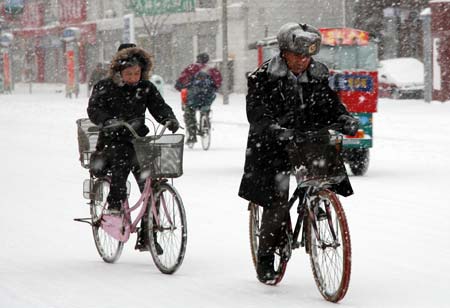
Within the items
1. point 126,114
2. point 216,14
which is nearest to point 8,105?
point 216,14

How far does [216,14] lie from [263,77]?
157ft

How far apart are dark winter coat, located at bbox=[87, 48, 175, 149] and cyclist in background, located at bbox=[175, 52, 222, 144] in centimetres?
1156

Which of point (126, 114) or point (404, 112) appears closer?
point (126, 114)

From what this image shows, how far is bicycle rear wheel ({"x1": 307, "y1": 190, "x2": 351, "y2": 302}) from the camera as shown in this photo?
609cm

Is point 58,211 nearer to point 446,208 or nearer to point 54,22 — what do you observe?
point 446,208

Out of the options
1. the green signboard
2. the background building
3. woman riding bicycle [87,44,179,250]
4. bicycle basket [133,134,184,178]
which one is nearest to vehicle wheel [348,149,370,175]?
woman riding bicycle [87,44,179,250]

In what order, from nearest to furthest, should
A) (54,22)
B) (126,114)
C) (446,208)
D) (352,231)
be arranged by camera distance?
(126,114)
(352,231)
(446,208)
(54,22)

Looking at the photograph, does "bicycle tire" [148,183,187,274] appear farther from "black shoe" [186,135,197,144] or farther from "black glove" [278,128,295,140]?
"black shoe" [186,135,197,144]

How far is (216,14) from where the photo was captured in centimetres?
5391

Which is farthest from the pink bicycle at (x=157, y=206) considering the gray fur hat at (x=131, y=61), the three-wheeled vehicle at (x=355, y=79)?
the three-wheeled vehicle at (x=355, y=79)

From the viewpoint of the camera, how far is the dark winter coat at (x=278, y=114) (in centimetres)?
643

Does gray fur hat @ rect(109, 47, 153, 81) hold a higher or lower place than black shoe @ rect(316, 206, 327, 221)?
higher

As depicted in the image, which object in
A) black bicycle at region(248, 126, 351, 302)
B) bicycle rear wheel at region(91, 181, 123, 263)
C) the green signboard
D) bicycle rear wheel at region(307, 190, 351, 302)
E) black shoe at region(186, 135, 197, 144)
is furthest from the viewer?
the green signboard

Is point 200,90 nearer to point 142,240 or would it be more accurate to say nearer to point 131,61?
point 131,61
